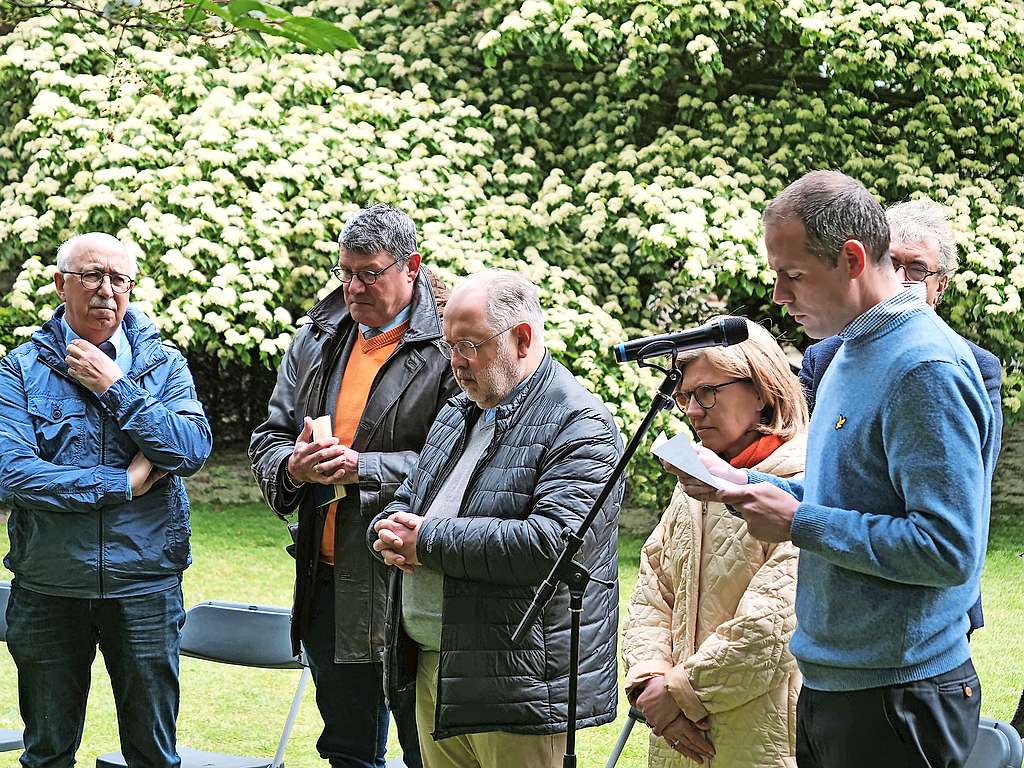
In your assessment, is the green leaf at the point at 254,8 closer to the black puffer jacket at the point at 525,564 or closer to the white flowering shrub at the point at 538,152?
the black puffer jacket at the point at 525,564

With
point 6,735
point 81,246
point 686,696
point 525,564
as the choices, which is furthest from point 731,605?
point 6,735

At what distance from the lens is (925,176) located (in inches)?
332

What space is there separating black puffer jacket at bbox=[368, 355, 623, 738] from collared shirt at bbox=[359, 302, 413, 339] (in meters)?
0.84

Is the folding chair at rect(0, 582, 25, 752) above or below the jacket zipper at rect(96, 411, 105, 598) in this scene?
below

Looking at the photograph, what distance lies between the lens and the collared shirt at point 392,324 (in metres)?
3.61

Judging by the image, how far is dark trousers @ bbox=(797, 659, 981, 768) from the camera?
2.05m

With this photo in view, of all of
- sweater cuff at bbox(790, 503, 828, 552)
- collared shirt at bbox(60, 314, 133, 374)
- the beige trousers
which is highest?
sweater cuff at bbox(790, 503, 828, 552)

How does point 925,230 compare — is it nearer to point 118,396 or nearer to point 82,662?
point 118,396

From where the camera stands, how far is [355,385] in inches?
141

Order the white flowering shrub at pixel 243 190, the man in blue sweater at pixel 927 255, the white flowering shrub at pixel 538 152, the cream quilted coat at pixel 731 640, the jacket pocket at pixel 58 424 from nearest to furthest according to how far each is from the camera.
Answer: the cream quilted coat at pixel 731 640
the man in blue sweater at pixel 927 255
the jacket pocket at pixel 58 424
the white flowering shrub at pixel 243 190
the white flowering shrub at pixel 538 152

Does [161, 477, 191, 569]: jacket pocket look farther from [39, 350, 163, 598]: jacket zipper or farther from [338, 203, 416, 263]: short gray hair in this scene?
[338, 203, 416, 263]: short gray hair

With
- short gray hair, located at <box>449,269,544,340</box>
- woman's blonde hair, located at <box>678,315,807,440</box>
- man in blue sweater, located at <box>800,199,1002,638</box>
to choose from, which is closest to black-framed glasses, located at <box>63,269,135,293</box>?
short gray hair, located at <box>449,269,544,340</box>

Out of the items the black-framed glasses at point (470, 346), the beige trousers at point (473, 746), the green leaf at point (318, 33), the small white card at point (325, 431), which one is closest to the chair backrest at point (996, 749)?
the beige trousers at point (473, 746)

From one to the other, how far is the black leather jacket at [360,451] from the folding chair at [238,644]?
602 mm
